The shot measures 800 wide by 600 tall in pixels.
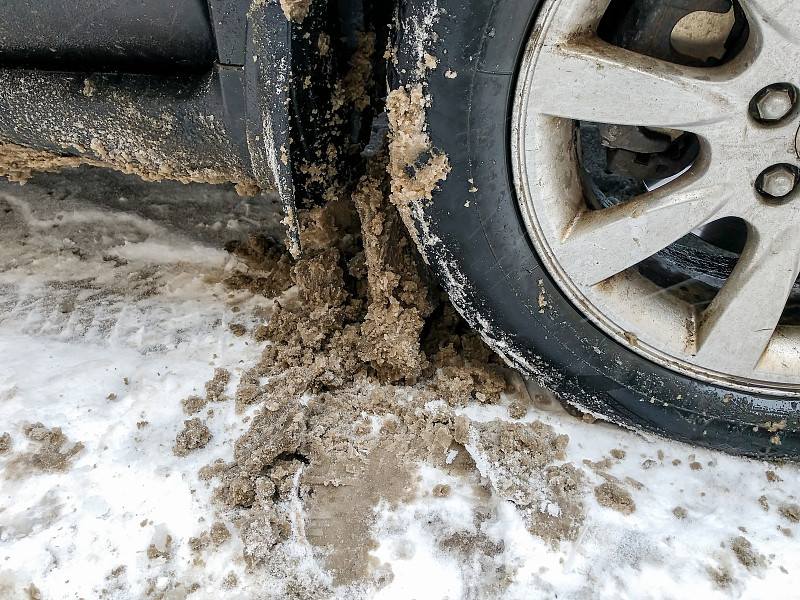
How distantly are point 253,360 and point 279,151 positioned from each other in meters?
0.66

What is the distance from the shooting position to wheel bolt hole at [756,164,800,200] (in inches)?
48.5

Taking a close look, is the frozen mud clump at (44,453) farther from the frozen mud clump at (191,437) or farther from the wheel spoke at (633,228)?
the wheel spoke at (633,228)

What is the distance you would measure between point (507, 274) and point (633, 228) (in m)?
0.27

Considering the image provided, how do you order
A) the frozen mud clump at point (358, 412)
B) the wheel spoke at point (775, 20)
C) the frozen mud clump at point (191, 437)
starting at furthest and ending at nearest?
the frozen mud clump at point (191, 437) < the frozen mud clump at point (358, 412) < the wheel spoke at point (775, 20)

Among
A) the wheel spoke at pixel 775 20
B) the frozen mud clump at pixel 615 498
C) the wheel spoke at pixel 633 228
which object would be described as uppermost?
the wheel spoke at pixel 775 20

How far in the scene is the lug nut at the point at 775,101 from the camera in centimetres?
116

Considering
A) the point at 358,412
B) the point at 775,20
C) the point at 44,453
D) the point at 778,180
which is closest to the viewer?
the point at 775,20

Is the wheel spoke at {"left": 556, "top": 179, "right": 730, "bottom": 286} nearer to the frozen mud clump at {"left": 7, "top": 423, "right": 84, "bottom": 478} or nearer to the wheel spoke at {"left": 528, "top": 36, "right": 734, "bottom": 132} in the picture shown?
the wheel spoke at {"left": 528, "top": 36, "right": 734, "bottom": 132}

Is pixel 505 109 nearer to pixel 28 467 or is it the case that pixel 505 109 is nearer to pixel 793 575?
pixel 793 575

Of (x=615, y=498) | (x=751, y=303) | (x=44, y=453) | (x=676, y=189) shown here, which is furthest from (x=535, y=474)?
(x=44, y=453)

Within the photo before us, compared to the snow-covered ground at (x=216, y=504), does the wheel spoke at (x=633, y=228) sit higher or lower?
higher

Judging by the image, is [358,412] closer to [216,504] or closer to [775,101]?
[216,504]

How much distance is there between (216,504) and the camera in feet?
4.57

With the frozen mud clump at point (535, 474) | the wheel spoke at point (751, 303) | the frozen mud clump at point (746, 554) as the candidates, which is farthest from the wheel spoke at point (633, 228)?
the frozen mud clump at point (746, 554)
